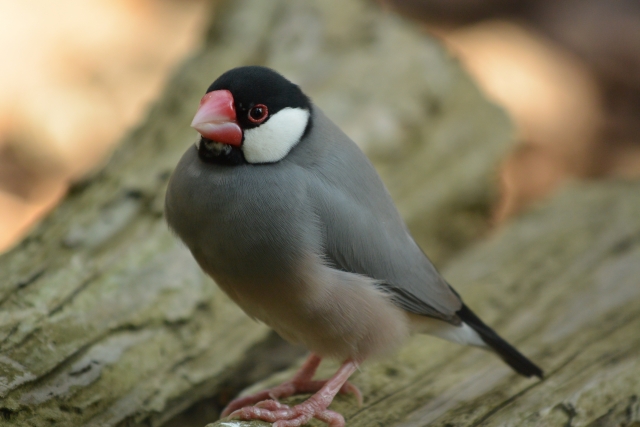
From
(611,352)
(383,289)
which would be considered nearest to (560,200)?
(611,352)

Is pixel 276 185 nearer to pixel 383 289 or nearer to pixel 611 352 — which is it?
pixel 383 289

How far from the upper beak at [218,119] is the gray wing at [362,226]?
0.93ft

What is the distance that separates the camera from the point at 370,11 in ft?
16.4

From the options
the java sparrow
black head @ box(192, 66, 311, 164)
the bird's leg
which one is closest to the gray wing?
the java sparrow

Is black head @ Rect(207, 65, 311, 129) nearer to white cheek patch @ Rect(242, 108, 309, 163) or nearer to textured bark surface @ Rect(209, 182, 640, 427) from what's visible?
white cheek patch @ Rect(242, 108, 309, 163)

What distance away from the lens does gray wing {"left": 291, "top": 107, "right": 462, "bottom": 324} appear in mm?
2492

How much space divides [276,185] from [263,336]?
1.15 m

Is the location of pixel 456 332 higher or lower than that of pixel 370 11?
lower

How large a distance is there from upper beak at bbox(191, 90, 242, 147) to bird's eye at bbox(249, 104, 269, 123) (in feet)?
0.22

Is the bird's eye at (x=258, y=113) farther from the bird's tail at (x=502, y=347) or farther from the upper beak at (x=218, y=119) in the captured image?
the bird's tail at (x=502, y=347)

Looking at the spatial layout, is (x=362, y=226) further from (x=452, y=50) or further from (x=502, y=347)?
(x=452, y=50)

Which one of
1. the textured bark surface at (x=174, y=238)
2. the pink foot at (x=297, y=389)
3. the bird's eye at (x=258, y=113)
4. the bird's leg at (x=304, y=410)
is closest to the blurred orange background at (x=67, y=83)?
the textured bark surface at (x=174, y=238)

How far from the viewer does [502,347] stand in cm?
290

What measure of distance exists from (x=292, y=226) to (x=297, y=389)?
2.97 feet
